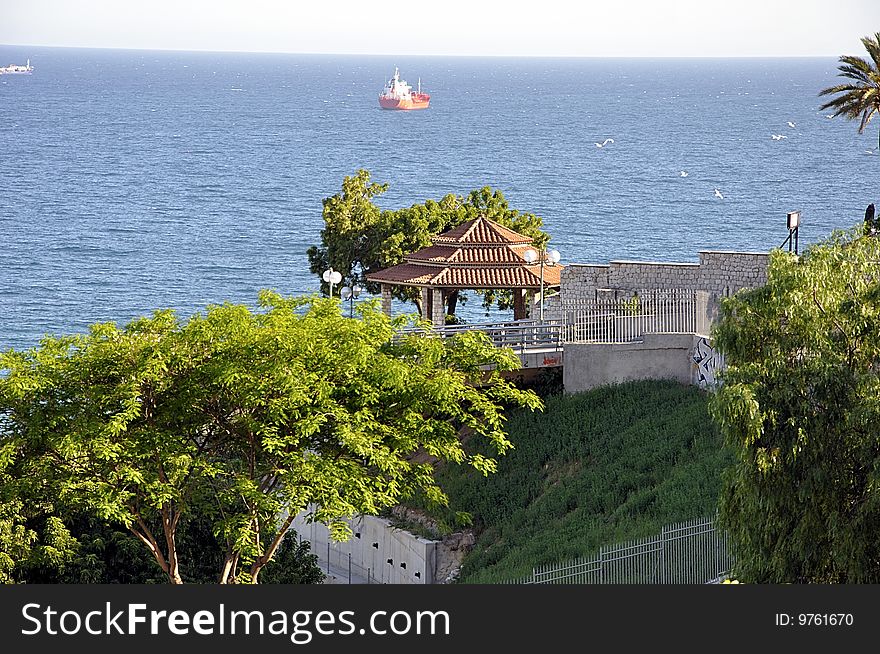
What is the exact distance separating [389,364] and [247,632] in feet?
26.4

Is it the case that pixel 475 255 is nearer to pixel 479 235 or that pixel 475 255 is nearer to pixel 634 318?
pixel 479 235

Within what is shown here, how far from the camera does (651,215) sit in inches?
4353

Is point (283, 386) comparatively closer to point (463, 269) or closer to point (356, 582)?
point (356, 582)

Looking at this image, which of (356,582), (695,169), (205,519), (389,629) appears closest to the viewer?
(389,629)

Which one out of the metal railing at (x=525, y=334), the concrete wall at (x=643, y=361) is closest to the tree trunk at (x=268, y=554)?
the metal railing at (x=525, y=334)

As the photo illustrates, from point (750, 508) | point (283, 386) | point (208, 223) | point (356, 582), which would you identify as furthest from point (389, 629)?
point (208, 223)

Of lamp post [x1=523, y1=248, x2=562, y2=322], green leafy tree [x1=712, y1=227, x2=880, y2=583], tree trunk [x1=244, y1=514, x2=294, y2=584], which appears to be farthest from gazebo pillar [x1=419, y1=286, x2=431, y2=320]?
green leafy tree [x1=712, y1=227, x2=880, y2=583]

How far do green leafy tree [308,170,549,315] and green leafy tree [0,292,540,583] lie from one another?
19.0 meters

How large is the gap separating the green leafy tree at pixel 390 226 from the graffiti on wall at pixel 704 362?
1132cm

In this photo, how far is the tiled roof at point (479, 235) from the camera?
38656 millimetres

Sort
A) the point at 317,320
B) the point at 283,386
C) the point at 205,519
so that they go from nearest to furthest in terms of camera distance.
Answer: the point at 283,386
the point at 317,320
the point at 205,519

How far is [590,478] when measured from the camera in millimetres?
30750

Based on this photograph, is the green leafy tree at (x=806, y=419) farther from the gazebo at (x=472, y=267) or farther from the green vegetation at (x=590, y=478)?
the gazebo at (x=472, y=267)

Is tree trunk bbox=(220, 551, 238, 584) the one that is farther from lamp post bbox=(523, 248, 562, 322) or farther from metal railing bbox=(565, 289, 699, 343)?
lamp post bbox=(523, 248, 562, 322)
